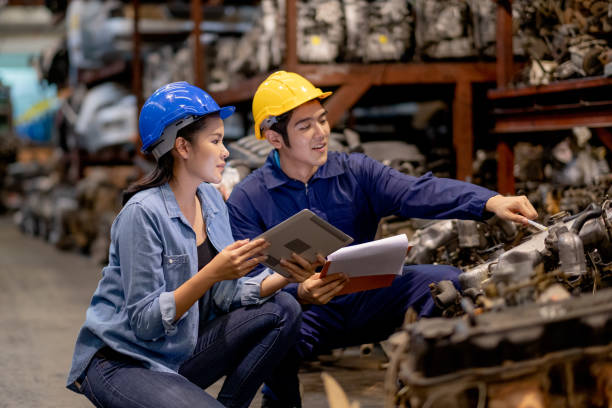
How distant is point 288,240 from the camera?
112 inches

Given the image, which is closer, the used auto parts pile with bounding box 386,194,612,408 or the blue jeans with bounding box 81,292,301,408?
the used auto parts pile with bounding box 386,194,612,408

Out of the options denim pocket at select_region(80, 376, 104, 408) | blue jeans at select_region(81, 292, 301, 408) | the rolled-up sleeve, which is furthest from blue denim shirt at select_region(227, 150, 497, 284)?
denim pocket at select_region(80, 376, 104, 408)

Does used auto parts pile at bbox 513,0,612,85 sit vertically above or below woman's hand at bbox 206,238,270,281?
above

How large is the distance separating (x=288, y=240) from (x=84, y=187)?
7526mm

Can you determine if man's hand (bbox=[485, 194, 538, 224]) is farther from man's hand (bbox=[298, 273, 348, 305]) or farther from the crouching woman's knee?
the crouching woman's knee

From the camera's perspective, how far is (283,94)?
11.6 ft

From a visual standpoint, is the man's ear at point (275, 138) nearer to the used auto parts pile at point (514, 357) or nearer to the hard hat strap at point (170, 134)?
the hard hat strap at point (170, 134)

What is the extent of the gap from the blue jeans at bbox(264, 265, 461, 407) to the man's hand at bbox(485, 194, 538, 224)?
1.26 ft

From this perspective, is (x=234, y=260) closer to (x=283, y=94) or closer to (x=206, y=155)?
(x=206, y=155)

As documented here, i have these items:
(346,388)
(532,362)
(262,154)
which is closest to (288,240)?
(532,362)

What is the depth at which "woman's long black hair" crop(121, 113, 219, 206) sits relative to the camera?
2.87 meters

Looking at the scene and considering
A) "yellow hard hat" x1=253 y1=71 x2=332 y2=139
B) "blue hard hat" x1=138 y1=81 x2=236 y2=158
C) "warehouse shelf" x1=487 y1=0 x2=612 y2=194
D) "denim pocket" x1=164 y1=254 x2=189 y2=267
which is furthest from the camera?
"warehouse shelf" x1=487 y1=0 x2=612 y2=194

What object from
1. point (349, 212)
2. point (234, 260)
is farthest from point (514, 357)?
point (349, 212)

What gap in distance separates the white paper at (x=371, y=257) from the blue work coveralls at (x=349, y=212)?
331 mm
